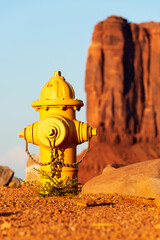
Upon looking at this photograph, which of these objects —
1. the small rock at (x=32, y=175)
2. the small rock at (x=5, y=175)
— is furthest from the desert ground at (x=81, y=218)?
the small rock at (x=5, y=175)

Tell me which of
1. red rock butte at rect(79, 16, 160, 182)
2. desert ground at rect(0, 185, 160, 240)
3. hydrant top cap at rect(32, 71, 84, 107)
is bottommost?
desert ground at rect(0, 185, 160, 240)

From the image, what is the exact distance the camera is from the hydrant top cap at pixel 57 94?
297 inches

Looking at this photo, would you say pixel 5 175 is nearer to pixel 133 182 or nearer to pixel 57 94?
pixel 57 94

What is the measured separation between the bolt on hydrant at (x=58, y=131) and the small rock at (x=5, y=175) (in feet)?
15.2

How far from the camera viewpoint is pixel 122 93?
164ft

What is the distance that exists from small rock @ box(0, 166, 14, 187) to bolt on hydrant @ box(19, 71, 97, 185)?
4.64 m

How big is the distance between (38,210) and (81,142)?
2.31 m

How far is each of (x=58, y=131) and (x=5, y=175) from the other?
539cm

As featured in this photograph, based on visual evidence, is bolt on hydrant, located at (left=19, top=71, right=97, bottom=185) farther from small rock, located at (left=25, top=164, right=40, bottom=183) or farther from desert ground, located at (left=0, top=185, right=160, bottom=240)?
small rock, located at (left=25, top=164, right=40, bottom=183)

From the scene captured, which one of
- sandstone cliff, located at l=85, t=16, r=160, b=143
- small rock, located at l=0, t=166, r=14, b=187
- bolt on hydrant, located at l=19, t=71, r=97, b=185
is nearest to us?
bolt on hydrant, located at l=19, t=71, r=97, b=185

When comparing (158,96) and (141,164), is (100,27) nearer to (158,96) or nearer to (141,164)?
(158,96)

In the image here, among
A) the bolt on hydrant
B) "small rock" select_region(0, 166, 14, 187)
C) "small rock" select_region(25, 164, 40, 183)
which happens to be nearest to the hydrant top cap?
the bolt on hydrant

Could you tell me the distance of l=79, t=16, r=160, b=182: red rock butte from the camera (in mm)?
48469

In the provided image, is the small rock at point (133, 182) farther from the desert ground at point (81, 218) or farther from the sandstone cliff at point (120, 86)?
the sandstone cliff at point (120, 86)
